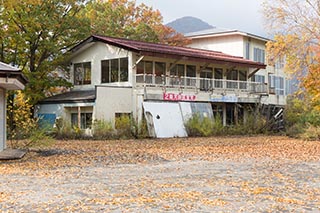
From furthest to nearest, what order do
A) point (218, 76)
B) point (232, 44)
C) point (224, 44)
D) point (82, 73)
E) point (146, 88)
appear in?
1. point (224, 44)
2. point (232, 44)
3. point (218, 76)
4. point (82, 73)
5. point (146, 88)

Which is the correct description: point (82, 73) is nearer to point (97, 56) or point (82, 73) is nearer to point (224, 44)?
point (97, 56)

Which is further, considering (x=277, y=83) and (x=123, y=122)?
(x=277, y=83)

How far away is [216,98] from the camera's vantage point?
111ft

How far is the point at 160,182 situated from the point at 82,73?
2389cm

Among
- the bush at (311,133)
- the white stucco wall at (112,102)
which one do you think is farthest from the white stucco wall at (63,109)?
the bush at (311,133)

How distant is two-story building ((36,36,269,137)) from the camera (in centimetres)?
2850

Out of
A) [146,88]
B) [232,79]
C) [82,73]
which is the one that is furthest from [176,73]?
[82,73]

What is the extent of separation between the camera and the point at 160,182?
35.0 feet

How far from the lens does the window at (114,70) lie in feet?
101

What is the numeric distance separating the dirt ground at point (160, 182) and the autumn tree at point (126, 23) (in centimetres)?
2210

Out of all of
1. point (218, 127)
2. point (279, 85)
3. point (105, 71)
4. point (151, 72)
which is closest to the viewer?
point (218, 127)

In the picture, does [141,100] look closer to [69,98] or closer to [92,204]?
[69,98]

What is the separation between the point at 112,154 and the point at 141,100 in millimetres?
12021

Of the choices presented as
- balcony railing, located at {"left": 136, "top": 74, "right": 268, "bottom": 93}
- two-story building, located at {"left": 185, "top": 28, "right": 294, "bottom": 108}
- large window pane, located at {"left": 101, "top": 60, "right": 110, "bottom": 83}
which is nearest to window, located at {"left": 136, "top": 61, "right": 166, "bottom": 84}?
balcony railing, located at {"left": 136, "top": 74, "right": 268, "bottom": 93}
